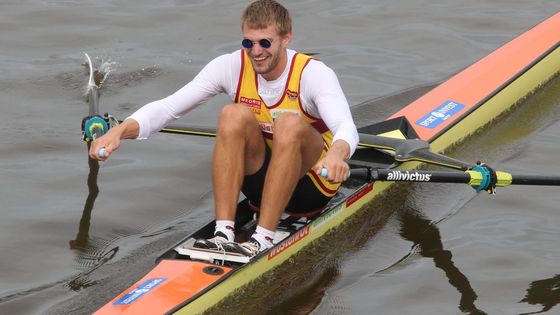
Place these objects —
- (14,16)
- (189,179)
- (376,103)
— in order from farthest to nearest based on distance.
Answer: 1. (14,16)
2. (376,103)
3. (189,179)

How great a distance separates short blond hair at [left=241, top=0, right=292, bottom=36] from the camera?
678 centimetres

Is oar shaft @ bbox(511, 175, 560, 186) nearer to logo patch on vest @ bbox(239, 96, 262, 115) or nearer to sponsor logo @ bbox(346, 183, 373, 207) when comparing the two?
sponsor logo @ bbox(346, 183, 373, 207)

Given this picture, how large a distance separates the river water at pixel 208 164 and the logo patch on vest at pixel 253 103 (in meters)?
1.24

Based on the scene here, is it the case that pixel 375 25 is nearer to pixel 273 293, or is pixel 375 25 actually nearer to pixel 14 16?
pixel 14 16

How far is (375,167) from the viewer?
8.46m

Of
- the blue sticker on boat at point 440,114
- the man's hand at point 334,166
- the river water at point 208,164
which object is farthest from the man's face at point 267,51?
the blue sticker on boat at point 440,114

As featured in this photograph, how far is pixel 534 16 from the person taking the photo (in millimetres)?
13992

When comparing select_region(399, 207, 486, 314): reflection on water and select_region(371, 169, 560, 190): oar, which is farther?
select_region(371, 169, 560, 190): oar

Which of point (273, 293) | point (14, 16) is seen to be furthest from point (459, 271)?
point (14, 16)

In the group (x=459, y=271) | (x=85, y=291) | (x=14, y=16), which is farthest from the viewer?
(x=14, y=16)

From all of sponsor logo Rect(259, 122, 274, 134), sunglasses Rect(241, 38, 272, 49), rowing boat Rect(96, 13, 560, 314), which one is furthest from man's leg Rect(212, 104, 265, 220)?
sunglasses Rect(241, 38, 272, 49)

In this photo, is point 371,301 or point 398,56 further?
point 398,56

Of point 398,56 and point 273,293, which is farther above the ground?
point 398,56

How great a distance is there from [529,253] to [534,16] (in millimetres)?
6953
